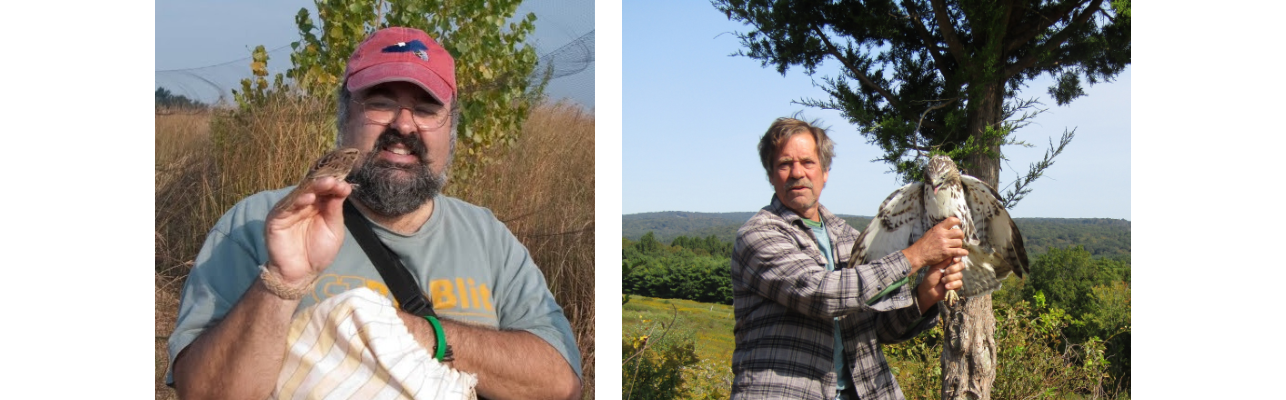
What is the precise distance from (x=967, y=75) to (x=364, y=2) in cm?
298

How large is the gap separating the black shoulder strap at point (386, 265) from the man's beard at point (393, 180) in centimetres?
6

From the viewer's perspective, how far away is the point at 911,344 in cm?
562

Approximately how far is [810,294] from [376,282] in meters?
1.28

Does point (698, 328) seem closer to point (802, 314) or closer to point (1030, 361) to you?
point (1030, 361)

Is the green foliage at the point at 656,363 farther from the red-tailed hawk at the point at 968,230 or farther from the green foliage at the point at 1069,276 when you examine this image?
the green foliage at the point at 1069,276

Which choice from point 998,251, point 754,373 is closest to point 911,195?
point 998,251

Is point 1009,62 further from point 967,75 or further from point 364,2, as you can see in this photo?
point 364,2

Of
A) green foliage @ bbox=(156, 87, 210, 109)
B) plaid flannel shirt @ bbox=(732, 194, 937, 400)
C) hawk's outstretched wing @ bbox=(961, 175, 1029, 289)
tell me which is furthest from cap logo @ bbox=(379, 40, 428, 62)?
hawk's outstretched wing @ bbox=(961, 175, 1029, 289)

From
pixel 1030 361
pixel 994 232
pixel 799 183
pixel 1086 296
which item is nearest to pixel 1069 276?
pixel 1086 296

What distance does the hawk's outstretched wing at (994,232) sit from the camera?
10.7ft

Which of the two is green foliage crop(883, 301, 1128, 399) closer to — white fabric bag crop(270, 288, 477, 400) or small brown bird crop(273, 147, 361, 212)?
white fabric bag crop(270, 288, 477, 400)

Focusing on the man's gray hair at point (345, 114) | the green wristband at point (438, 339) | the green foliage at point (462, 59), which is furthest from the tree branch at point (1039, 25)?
the green wristband at point (438, 339)

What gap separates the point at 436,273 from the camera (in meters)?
2.47

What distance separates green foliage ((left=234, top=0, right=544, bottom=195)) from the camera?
2.68 meters
